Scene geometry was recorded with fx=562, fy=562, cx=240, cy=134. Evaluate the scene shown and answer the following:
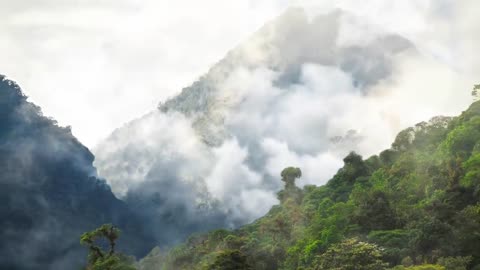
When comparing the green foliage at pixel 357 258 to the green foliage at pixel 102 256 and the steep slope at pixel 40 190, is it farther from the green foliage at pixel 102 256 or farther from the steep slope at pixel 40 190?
the steep slope at pixel 40 190

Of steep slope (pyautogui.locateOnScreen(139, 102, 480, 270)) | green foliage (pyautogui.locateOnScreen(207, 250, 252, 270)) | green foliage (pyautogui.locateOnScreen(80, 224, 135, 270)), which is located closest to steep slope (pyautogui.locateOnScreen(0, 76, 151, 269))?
green foliage (pyautogui.locateOnScreen(80, 224, 135, 270))

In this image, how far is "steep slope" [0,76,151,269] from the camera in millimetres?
66875

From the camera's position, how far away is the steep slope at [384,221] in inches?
2163

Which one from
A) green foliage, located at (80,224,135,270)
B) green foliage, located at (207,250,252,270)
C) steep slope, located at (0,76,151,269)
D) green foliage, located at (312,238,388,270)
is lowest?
green foliage, located at (312,238,388,270)

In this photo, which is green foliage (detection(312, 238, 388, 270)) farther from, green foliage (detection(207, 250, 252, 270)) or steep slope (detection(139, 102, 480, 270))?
green foliage (detection(207, 250, 252, 270))

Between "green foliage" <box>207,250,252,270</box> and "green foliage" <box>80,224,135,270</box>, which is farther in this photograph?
"green foliage" <box>80,224,135,270</box>

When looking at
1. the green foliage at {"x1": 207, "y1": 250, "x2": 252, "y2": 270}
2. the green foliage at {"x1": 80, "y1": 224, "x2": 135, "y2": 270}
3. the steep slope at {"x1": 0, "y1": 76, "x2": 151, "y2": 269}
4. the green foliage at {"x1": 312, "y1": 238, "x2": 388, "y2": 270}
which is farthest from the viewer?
the steep slope at {"x1": 0, "y1": 76, "x2": 151, "y2": 269}

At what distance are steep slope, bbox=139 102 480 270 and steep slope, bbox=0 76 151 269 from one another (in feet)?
63.3

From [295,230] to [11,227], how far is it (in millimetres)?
48621

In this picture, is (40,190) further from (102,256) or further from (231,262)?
(231,262)

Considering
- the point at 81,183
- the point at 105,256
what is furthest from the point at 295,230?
the point at 105,256

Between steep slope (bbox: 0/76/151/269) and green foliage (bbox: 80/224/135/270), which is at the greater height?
steep slope (bbox: 0/76/151/269)

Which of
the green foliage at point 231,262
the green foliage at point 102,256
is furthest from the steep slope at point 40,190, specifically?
the green foliage at point 231,262

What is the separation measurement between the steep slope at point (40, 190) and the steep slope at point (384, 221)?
63.3ft
